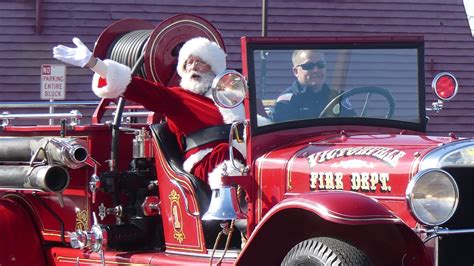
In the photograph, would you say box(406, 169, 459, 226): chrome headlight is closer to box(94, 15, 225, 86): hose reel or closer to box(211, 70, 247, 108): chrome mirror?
box(211, 70, 247, 108): chrome mirror

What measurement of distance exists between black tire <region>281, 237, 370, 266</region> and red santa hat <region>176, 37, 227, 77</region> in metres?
2.07

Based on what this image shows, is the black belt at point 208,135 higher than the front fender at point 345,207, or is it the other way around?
the black belt at point 208,135

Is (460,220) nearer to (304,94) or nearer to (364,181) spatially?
(364,181)

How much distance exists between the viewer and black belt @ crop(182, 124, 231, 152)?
634cm

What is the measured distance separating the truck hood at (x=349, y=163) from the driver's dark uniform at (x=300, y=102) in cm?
17

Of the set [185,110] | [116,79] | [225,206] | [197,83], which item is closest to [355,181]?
[225,206]

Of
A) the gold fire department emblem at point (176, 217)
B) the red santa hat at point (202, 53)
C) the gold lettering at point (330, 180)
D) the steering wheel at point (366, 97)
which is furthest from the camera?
the red santa hat at point (202, 53)

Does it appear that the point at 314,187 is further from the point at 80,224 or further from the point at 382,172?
the point at 80,224

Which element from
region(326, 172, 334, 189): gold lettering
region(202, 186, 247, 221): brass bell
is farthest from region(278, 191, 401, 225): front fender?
region(202, 186, 247, 221): brass bell

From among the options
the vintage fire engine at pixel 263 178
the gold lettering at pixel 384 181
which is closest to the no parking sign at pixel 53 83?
the vintage fire engine at pixel 263 178

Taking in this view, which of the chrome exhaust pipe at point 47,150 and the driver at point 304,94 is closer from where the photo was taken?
the driver at point 304,94

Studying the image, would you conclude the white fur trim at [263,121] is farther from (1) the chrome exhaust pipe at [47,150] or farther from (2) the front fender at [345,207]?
(1) the chrome exhaust pipe at [47,150]

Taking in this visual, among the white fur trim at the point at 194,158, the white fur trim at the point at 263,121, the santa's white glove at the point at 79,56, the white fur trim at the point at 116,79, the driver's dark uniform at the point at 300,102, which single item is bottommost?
the white fur trim at the point at 194,158

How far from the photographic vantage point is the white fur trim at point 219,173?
5736mm
